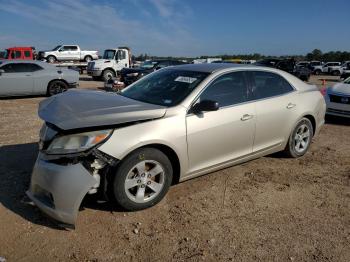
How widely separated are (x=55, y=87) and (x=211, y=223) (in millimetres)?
11078

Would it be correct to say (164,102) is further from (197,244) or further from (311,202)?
(311,202)

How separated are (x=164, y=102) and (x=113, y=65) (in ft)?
64.0

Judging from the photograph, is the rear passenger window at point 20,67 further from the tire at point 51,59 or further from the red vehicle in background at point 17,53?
the tire at point 51,59

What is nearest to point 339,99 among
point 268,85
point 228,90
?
point 268,85

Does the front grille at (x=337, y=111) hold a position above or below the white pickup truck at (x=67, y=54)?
below

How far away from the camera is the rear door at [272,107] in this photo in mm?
4758

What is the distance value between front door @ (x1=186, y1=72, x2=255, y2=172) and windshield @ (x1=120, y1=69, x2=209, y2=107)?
0.22 m

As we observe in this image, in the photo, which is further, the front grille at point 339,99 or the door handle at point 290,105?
the front grille at point 339,99

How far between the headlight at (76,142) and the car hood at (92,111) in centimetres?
10

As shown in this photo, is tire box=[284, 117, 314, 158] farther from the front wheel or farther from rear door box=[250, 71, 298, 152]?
the front wheel

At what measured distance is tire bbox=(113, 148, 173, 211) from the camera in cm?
348

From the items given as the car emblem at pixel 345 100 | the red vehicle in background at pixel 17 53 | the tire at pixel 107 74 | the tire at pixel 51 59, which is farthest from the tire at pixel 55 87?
the tire at pixel 51 59

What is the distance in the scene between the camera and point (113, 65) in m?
22.8

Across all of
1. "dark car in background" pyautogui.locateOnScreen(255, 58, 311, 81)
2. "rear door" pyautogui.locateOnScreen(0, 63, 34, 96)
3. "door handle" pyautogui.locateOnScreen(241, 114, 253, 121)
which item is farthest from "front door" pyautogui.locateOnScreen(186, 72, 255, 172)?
"dark car in background" pyautogui.locateOnScreen(255, 58, 311, 81)
